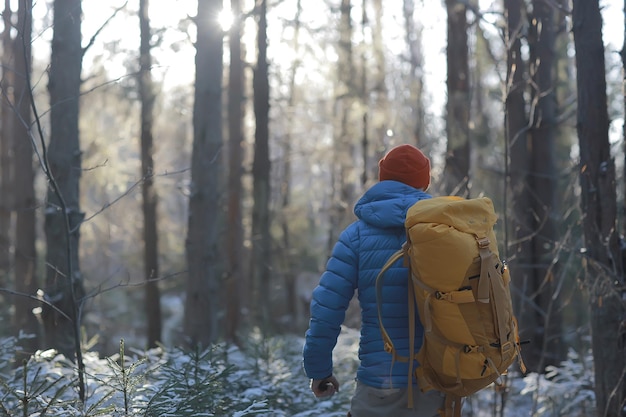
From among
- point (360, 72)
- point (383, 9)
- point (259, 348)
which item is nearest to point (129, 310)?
point (360, 72)

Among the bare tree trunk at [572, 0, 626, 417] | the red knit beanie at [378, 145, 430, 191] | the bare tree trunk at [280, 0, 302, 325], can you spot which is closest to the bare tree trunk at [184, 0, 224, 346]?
the bare tree trunk at [572, 0, 626, 417]

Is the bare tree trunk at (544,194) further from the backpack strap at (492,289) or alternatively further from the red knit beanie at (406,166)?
the backpack strap at (492,289)

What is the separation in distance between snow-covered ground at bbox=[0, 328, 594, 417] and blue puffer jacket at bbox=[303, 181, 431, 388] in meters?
0.85

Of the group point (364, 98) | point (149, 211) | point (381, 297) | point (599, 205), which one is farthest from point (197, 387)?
point (364, 98)

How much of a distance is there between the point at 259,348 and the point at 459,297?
11.9 feet

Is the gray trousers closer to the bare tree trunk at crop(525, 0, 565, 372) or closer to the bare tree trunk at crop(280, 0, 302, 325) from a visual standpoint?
the bare tree trunk at crop(525, 0, 565, 372)

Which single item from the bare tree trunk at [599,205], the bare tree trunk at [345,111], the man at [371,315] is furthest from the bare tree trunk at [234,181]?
the man at [371,315]

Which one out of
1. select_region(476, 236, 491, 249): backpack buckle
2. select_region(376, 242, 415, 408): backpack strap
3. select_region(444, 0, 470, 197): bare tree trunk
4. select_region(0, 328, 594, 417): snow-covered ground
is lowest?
select_region(0, 328, 594, 417): snow-covered ground

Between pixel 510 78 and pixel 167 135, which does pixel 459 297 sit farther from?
pixel 167 135

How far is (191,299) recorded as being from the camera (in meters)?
7.80

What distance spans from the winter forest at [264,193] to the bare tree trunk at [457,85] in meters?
0.04

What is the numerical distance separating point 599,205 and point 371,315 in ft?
9.56

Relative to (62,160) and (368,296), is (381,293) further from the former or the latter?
(62,160)

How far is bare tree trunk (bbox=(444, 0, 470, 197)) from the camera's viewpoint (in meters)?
10.8
